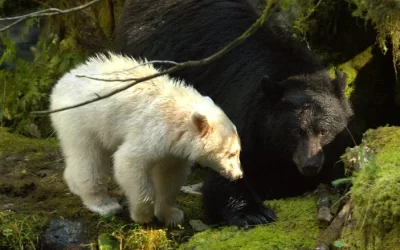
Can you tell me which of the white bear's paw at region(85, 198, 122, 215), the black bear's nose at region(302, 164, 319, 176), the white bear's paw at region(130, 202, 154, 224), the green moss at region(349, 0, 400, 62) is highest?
the green moss at region(349, 0, 400, 62)

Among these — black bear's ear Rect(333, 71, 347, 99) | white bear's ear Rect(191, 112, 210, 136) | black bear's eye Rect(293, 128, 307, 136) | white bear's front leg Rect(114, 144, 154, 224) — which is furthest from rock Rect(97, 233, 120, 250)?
black bear's ear Rect(333, 71, 347, 99)

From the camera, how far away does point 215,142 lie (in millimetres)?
5609

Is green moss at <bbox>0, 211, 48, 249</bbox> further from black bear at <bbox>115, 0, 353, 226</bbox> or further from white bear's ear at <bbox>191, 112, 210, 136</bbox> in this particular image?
white bear's ear at <bbox>191, 112, 210, 136</bbox>

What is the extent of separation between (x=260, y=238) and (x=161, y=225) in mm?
1036

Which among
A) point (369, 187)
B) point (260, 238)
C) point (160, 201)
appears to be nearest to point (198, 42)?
point (160, 201)

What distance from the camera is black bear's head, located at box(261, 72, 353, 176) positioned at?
6453 millimetres

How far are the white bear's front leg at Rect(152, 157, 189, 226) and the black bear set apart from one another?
Answer: 1.28 ft

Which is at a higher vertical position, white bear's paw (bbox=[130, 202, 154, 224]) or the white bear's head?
the white bear's head

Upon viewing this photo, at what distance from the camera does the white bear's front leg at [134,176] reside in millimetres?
5633

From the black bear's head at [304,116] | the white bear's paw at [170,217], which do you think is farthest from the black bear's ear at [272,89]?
the white bear's paw at [170,217]

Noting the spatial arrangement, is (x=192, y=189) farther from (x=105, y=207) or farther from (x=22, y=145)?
(x=22, y=145)

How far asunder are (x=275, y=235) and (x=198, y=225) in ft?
3.31

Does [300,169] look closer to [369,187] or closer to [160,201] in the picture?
[160,201]

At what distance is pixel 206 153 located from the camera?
5656 millimetres
